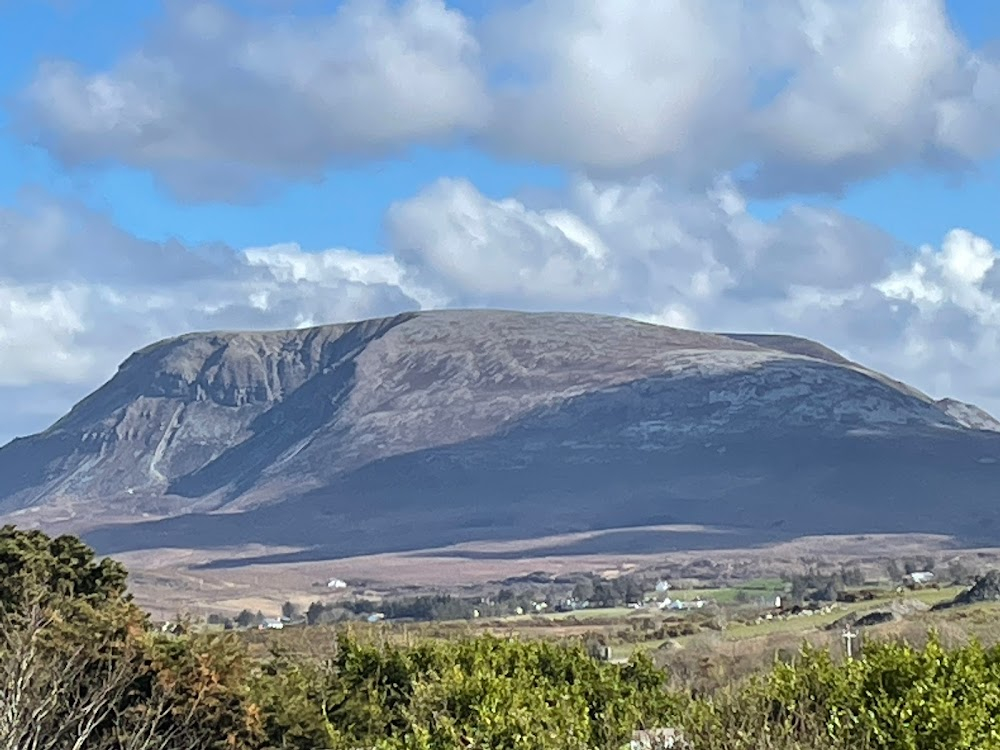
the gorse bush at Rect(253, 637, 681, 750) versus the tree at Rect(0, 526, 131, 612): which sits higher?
the tree at Rect(0, 526, 131, 612)

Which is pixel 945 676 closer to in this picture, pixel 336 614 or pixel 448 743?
pixel 448 743

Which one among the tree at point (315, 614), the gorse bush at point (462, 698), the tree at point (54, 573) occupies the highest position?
the tree at point (54, 573)

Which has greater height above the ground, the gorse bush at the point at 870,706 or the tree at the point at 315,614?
the gorse bush at the point at 870,706

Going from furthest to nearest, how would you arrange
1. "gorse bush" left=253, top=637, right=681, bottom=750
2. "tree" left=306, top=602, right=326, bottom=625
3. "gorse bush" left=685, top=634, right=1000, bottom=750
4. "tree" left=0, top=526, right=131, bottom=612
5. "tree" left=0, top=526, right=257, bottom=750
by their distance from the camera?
"tree" left=306, top=602, right=326, bottom=625 → "tree" left=0, top=526, right=131, bottom=612 → "tree" left=0, top=526, right=257, bottom=750 → "gorse bush" left=253, top=637, right=681, bottom=750 → "gorse bush" left=685, top=634, right=1000, bottom=750

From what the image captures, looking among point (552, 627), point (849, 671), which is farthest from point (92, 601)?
point (552, 627)

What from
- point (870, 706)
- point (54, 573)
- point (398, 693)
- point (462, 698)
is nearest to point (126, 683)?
point (398, 693)

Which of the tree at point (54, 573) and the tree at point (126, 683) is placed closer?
the tree at point (126, 683)

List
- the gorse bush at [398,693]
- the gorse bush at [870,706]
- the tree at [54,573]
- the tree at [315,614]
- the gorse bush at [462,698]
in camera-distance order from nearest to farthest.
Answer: the gorse bush at [870,706], the gorse bush at [398,693], the gorse bush at [462,698], the tree at [54,573], the tree at [315,614]

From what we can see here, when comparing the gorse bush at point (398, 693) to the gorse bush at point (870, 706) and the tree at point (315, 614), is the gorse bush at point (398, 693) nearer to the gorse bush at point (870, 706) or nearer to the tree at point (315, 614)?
the gorse bush at point (870, 706)

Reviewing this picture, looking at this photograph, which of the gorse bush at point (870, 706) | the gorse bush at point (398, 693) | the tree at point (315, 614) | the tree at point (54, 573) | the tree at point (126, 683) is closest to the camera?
the gorse bush at point (870, 706)

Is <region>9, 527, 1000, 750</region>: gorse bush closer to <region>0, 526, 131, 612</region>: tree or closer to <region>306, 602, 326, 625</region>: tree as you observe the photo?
<region>0, 526, 131, 612</region>: tree

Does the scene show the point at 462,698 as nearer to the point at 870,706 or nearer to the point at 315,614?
the point at 870,706

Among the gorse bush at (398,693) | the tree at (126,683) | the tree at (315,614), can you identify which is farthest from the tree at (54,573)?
the tree at (315,614)

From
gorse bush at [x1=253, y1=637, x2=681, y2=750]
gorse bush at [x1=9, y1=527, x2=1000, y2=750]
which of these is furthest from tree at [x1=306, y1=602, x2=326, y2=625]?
gorse bush at [x1=253, y1=637, x2=681, y2=750]
